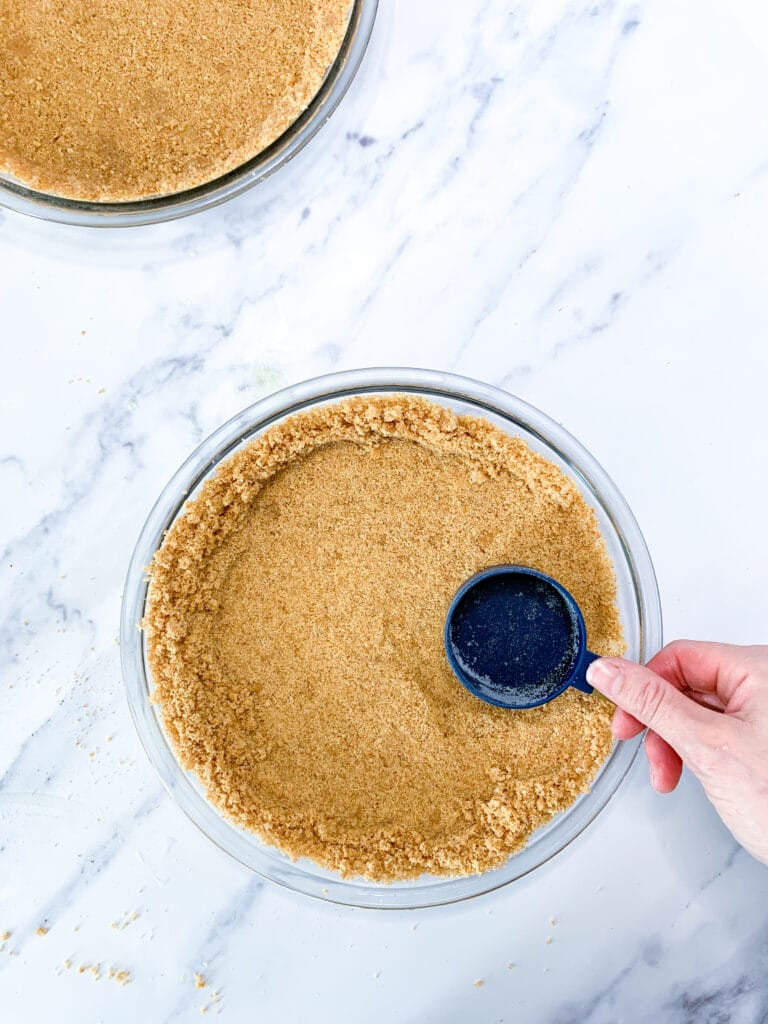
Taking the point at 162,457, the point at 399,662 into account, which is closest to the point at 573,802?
the point at 399,662

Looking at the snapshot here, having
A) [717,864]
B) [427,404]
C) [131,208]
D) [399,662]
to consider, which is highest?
[131,208]

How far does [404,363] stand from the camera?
3.72 feet

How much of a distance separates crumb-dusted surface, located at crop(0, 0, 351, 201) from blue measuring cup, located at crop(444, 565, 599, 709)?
0.74 m

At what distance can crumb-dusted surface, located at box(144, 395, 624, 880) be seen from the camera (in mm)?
1044

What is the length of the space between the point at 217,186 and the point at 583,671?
0.88 metres

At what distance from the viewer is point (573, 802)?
41.4 inches

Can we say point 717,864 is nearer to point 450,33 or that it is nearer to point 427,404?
point 427,404

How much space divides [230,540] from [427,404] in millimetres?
349

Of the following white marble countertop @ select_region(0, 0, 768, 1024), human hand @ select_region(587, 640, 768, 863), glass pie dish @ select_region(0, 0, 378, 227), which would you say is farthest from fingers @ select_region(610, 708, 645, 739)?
glass pie dish @ select_region(0, 0, 378, 227)

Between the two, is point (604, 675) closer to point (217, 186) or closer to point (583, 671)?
point (583, 671)

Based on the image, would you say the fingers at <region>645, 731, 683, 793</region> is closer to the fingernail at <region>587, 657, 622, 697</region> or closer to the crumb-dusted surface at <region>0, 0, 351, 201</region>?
the fingernail at <region>587, 657, 622, 697</region>

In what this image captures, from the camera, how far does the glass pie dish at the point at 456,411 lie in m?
1.06

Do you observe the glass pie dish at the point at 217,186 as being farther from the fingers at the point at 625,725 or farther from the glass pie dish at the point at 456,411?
the fingers at the point at 625,725

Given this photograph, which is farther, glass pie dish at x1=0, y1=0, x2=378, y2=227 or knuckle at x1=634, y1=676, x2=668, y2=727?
glass pie dish at x1=0, y1=0, x2=378, y2=227
